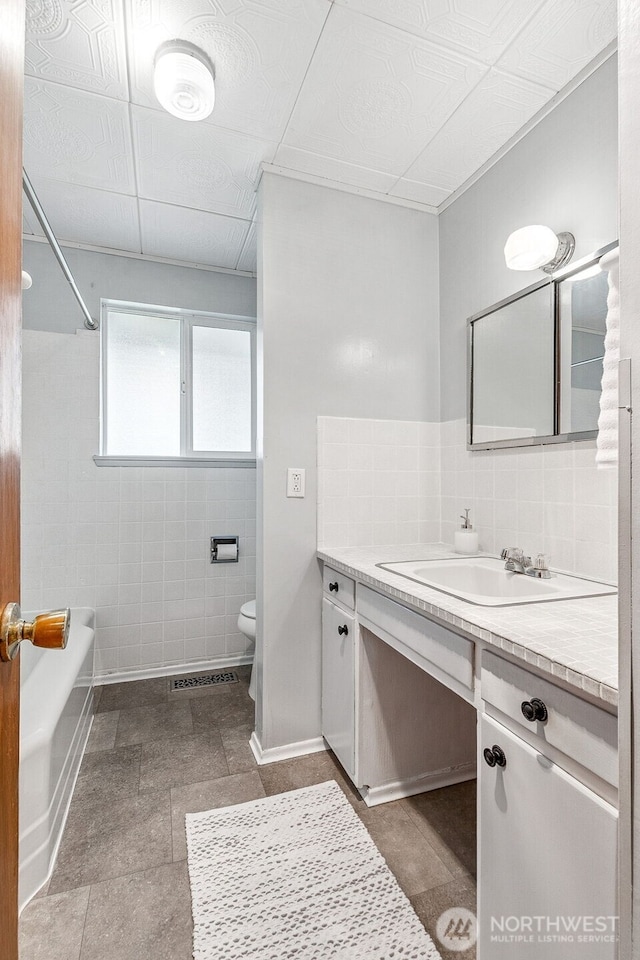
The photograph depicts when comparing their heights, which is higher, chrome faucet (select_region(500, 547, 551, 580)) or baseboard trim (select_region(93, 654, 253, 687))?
chrome faucet (select_region(500, 547, 551, 580))

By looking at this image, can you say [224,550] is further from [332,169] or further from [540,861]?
[540,861]

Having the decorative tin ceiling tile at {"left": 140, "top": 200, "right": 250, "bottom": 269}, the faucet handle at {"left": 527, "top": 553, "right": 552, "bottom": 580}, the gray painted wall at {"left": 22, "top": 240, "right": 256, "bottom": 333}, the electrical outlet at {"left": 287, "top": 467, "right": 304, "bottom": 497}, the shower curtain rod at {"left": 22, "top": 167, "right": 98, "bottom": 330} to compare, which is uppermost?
the decorative tin ceiling tile at {"left": 140, "top": 200, "right": 250, "bottom": 269}

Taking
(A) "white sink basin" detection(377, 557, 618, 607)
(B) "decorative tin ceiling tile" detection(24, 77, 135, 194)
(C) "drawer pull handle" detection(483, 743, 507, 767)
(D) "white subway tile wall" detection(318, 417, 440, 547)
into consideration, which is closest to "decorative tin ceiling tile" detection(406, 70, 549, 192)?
(D) "white subway tile wall" detection(318, 417, 440, 547)

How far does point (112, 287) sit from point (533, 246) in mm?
2233

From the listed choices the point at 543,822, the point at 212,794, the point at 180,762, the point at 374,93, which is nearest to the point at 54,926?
the point at 212,794

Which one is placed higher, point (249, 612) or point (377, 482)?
point (377, 482)

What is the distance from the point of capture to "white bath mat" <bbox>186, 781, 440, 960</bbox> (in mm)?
1098

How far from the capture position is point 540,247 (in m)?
1.48

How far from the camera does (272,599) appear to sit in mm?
1865

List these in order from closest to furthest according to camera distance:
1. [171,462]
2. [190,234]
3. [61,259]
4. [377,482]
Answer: [61,259] < [377,482] < [190,234] < [171,462]

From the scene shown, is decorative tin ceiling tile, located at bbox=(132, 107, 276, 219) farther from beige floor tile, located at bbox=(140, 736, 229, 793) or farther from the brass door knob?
beige floor tile, located at bbox=(140, 736, 229, 793)

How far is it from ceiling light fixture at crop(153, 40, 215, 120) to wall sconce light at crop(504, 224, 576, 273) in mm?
1090

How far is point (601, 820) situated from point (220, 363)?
2.82m

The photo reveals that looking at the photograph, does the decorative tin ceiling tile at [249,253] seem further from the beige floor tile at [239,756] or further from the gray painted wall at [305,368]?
the beige floor tile at [239,756]
